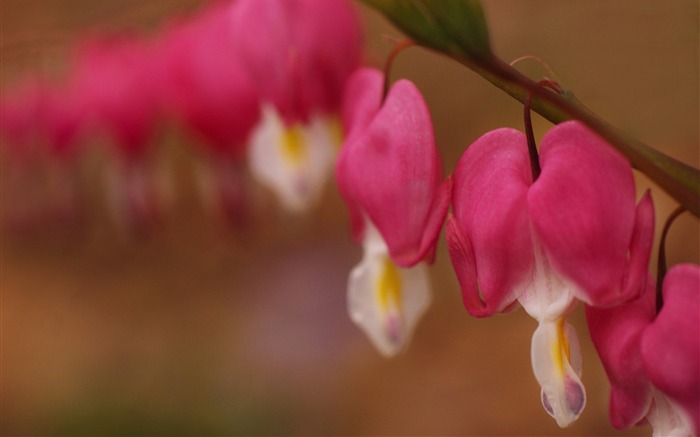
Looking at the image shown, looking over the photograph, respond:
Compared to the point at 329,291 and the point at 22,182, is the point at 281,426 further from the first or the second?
the point at 22,182

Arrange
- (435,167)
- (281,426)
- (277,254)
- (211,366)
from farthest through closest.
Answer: (277,254) < (211,366) < (281,426) < (435,167)

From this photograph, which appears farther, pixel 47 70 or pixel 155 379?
pixel 155 379

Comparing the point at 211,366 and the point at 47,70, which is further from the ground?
the point at 47,70

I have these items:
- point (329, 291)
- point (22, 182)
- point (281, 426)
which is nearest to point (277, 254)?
point (329, 291)

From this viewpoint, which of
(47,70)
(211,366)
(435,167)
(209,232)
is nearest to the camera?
(435,167)

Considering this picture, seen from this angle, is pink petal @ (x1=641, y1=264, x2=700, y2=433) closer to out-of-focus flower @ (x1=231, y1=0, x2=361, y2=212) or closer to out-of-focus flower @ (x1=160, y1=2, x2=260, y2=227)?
out-of-focus flower @ (x1=231, y1=0, x2=361, y2=212)
